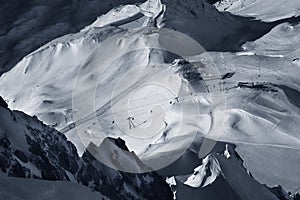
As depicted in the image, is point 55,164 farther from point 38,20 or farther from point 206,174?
point 38,20

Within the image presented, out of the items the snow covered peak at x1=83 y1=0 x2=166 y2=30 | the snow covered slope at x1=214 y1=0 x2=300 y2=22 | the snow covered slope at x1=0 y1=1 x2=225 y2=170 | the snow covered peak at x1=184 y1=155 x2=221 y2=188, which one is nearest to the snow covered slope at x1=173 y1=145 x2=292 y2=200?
the snow covered peak at x1=184 y1=155 x2=221 y2=188

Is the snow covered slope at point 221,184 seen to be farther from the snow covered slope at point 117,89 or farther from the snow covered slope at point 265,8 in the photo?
the snow covered slope at point 265,8

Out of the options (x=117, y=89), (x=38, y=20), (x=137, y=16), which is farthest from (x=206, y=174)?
(x=38, y=20)

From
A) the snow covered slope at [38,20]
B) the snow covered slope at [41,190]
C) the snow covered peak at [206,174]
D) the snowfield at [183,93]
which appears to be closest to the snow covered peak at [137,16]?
the snowfield at [183,93]

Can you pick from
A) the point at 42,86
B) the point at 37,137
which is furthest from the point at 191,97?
the point at 37,137

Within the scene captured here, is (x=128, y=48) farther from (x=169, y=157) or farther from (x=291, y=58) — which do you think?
(x=169, y=157)
